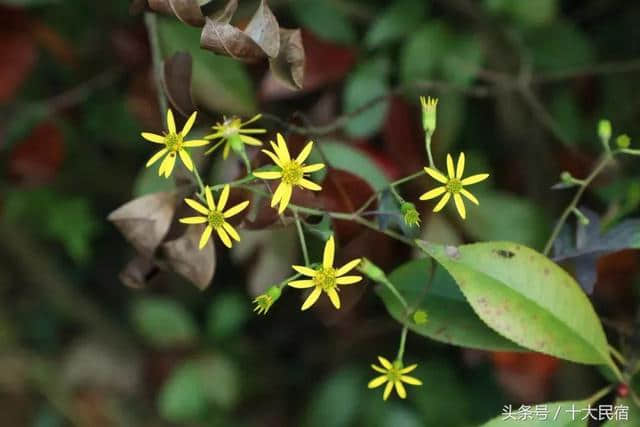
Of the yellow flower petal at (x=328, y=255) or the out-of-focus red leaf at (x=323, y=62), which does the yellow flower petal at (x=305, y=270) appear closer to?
the yellow flower petal at (x=328, y=255)

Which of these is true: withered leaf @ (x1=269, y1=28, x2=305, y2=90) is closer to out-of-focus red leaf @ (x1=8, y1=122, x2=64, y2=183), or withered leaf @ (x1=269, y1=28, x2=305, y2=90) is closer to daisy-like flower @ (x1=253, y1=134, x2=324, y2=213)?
daisy-like flower @ (x1=253, y1=134, x2=324, y2=213)

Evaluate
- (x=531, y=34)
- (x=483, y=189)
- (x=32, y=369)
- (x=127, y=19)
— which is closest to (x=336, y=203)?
(x=483, y=189)

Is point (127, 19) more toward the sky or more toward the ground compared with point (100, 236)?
more toward the sky

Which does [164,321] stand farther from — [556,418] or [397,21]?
[556,418]

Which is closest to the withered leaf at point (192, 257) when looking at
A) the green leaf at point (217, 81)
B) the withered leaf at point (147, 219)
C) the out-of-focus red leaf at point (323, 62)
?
the withered leaf at point (147, 219)

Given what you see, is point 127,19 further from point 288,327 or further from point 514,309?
point 514,309

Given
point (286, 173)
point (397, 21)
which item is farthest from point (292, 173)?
point (397, 21)
